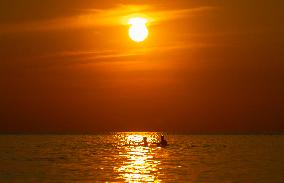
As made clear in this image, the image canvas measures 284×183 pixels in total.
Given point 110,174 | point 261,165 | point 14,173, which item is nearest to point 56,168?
point 14,173

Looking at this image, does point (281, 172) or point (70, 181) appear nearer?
point (70, 181)

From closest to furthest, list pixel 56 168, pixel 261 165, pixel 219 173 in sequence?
pixel 219 173, pixel 56 168, pixel 261 165

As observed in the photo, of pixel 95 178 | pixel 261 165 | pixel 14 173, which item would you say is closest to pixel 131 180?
pixel 95 178

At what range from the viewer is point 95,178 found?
46.6 meters

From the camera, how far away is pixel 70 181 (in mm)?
44812

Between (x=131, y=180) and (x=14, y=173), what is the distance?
42.2 feet

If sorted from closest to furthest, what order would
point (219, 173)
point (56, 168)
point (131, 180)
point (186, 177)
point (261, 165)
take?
point (131, 180) < point (186, 177) < point (219, 173) < point (56, 168) < point (261, 165)

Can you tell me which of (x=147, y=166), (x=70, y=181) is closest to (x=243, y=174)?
(x=147, y=166)

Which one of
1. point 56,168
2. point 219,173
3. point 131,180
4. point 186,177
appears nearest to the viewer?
point 131,180

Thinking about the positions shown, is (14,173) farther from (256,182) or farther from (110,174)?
(256,182)

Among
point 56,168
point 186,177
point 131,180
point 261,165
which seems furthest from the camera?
point 261,165

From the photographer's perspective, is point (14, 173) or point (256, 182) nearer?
point (256, 182)

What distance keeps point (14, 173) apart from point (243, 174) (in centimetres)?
1998

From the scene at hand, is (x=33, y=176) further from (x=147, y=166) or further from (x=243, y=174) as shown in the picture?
(x=243, y=174)
